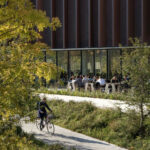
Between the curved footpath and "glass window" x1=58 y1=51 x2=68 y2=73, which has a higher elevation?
"glass window" x1=58 y1=51 x2=68 y2=73

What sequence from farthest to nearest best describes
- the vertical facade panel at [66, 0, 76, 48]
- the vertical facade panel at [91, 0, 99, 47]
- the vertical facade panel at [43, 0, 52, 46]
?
the vertical facade panel at [43, 0, 52, 46] → the vertical facade panel at [66, 0, 76, 48] → the vertical facade panel at [91, 0, 99, 47]

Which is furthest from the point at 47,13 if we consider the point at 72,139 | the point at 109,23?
the point at 72,139

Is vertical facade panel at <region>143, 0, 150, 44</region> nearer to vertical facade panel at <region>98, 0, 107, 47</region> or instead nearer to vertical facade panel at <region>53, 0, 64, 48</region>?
vertical facade panel at <region>98, 0, 107, 47</region>

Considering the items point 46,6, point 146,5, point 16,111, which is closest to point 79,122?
point 16,111

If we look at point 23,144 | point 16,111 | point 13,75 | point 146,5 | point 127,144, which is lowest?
point 127,144

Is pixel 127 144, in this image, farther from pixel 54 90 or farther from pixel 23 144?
pixel 54 90

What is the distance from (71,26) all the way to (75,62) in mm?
3194

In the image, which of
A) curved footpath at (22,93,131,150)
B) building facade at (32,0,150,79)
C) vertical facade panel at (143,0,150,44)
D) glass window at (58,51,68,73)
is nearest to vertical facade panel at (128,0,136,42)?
building facade at (32,0,150,79)

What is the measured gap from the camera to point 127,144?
1334 centimetres

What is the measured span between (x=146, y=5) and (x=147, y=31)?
197cm

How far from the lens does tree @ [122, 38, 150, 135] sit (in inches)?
531

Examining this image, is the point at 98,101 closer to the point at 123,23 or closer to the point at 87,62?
the point at 123,23

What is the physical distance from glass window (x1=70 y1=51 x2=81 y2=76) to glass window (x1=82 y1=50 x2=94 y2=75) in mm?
452

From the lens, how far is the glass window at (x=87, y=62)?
28.9m
